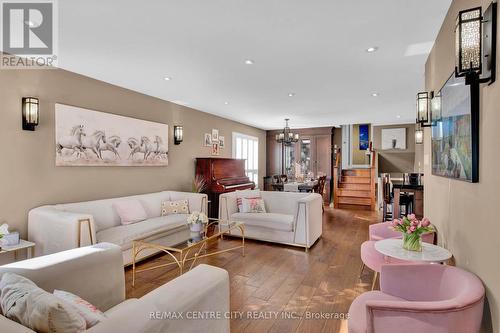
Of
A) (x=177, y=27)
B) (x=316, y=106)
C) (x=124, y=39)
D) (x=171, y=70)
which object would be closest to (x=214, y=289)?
(x=177, y=27)

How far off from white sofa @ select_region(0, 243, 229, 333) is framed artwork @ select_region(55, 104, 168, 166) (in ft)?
7.81

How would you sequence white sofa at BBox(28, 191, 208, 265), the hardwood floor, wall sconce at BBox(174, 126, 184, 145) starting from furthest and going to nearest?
wall sconce at BBox(174, 126, 184, 145), white sofa at BBox(28, 191, 208, 265), the hardwood floor

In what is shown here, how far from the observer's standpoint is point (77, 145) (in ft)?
12.1

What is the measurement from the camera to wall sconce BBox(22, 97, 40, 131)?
309cm

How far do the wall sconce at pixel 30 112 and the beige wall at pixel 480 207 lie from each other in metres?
4.24

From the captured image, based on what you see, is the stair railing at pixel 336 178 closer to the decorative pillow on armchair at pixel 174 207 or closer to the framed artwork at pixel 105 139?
the decorative pillow on armchair at pixel 174 207

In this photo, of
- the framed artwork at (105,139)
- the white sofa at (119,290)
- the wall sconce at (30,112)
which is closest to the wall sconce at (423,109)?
the white sofa at (119,290)

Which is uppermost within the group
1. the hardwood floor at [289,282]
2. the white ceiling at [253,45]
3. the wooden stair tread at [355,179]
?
the white ceiling at [253,45]

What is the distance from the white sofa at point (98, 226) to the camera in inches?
109

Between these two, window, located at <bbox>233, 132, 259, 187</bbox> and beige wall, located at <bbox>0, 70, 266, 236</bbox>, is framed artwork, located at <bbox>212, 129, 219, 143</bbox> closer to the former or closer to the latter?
window, located at <bbox>233, 132, 259, 187</bbox>

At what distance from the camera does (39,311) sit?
1023 millimetres

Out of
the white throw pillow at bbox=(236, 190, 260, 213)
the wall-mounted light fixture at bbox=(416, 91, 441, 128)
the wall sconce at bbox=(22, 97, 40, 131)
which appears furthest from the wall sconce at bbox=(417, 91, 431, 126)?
the wall sconce at bbox=(22, 97, 40, 131)

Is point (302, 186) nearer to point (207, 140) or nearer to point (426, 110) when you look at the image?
point (207, 140)

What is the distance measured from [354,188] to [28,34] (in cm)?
809
